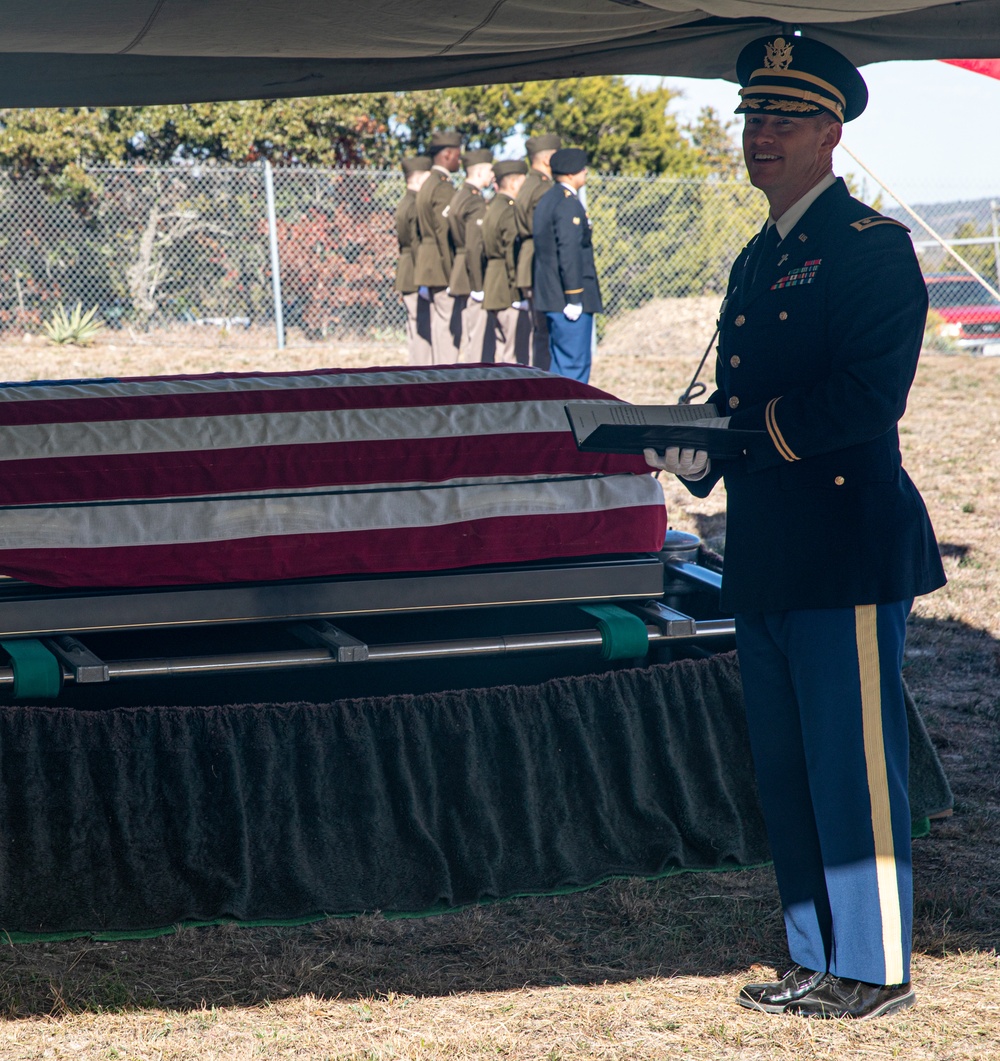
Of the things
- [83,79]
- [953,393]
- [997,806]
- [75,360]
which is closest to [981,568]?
[997,806]

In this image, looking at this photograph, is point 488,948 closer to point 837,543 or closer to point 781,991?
point 781,991

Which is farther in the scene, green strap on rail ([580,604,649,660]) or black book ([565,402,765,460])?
green strap on rail ([580,604,649,660])

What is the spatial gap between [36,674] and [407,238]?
9075mm

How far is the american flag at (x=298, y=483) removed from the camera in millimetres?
2807

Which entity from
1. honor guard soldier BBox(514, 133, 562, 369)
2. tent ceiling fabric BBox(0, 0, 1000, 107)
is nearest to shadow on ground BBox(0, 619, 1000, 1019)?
tent ceiling fabric BBox(0, 0, 1000, 107)

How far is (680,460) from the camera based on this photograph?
7.23ft

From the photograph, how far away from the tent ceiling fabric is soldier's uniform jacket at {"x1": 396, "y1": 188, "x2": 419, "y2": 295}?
7677 mm

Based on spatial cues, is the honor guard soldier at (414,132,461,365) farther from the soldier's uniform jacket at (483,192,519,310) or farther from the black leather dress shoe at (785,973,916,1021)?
the black leather dress shoe at (785,973,916,1021)

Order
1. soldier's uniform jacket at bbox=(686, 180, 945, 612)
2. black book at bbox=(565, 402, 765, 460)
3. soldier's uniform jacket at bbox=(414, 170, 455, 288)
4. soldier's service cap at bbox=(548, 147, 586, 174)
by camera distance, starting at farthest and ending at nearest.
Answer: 1. soldier's uniform jacket at bbox=(414, 170, 455, 288)
2. soldier's service cap at bbox=(548, 147, 586, 174)
3. black book at bbox=(565, 402, 765, 460)
4. soldier's uniform jacket at bbox=(686, 180, 945, 612)

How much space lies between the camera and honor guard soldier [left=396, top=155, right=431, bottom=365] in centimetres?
1111

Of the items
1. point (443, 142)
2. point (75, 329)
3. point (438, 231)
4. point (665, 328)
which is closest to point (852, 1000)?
point (438, 231)

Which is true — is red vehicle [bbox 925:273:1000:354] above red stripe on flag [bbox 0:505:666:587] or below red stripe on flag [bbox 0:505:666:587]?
above

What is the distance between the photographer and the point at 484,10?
2.77 meters

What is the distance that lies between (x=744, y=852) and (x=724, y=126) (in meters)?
19.4
